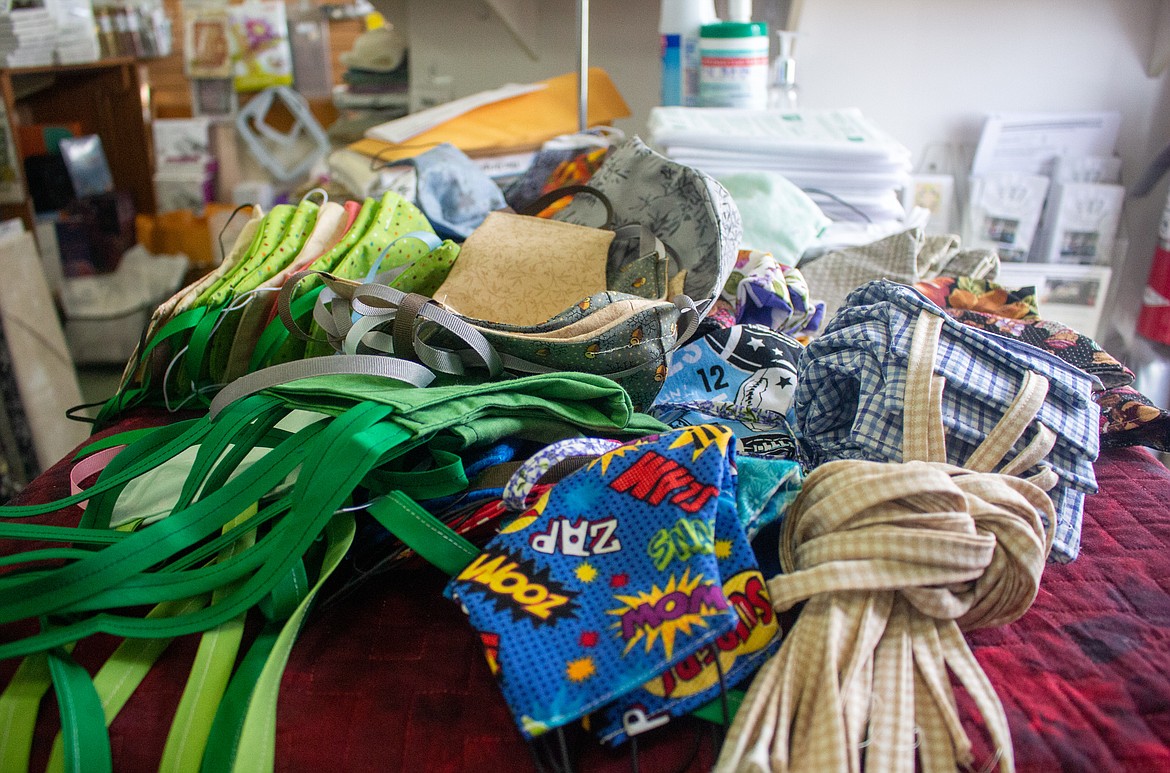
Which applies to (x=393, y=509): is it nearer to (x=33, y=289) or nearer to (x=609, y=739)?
(x=609, y=739)

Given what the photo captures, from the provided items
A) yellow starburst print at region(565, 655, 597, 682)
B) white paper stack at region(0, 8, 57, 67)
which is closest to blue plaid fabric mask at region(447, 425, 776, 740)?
yellow starburst print at region(565, 655, 597, 682)

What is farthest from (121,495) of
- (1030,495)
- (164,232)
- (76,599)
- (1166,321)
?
(164,232)

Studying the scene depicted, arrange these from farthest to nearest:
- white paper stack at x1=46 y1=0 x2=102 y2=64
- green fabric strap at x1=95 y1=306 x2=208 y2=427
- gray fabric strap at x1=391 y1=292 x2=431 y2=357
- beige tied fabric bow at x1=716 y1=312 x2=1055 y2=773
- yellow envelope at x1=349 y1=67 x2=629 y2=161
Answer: white paper stack at x1=46 y1=0 x2=102 y2=64
yellow envelope at x1=349 y1=67 x2=629 y2=161
green fabric strap at x1=95 y1=306 x2=208 y2=427
gray fabric strap at x1=391 y1=292 x2=431 y2=357
beige tied fabric bow at x1=716 y1=312 x2=1055 y2=773

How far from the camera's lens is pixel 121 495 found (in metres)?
0.66

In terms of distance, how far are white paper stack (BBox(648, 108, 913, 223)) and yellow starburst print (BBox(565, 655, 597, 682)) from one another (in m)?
0.90

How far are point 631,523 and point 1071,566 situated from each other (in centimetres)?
33

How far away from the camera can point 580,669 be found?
44 cm

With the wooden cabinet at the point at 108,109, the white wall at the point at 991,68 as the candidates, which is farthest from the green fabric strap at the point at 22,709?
the wooden cabinet at the point at 108,109

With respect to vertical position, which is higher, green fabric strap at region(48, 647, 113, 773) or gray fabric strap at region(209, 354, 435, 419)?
gray fabric strap at region(209, 354, 435, 419)

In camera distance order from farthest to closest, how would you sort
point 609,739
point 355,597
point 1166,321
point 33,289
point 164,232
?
point 164,232, point 33,289, point 1166,321, point 355,597, point 609,739

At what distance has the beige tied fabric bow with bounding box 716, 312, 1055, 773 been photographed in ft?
1.39

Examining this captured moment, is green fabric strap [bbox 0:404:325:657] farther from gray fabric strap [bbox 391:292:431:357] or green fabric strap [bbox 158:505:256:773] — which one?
gray fabric strap [bbox 391:292:431:357]

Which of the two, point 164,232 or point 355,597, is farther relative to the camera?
point 164,232

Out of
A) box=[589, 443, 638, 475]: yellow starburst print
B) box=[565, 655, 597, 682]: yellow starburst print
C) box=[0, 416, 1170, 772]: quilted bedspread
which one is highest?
box=[589, 443, 638, 475]: yellow starburst print
